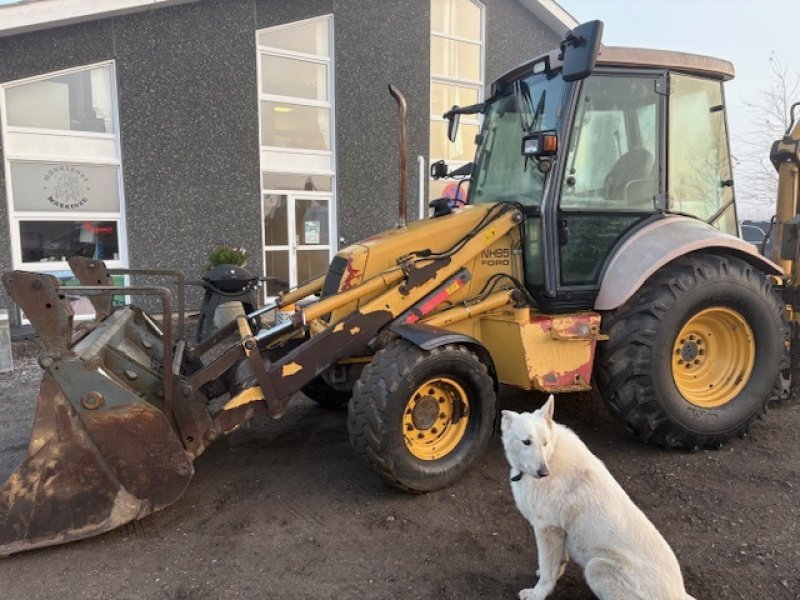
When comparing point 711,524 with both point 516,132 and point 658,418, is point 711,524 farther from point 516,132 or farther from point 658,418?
point 516,132

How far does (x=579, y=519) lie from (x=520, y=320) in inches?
67.9

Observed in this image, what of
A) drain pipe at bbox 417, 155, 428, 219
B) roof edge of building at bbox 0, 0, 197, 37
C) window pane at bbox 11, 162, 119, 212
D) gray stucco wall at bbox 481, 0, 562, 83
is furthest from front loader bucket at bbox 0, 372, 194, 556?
gray stucco wall at bbox 481, 0, 562, 83

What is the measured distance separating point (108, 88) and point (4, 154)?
1846mm

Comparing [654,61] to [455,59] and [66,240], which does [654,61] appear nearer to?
[66,240]

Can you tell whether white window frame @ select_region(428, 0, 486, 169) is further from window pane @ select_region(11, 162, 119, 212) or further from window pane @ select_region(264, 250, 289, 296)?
window pane @ select_region(11, 162, 119, 212)

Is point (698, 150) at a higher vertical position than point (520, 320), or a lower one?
higher

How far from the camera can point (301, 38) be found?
36.9 ft

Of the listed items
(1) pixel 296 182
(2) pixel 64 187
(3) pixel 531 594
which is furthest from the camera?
(1) pixel 296 182

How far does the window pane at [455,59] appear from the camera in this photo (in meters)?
12.9

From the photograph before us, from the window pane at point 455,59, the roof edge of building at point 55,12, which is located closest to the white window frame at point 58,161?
the roof edge of building at point 55,12

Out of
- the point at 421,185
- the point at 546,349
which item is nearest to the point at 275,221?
the point at 421,185

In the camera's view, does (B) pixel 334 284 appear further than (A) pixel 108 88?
No

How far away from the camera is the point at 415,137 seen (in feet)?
41.4

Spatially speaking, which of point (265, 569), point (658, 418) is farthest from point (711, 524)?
point (265, 569)
